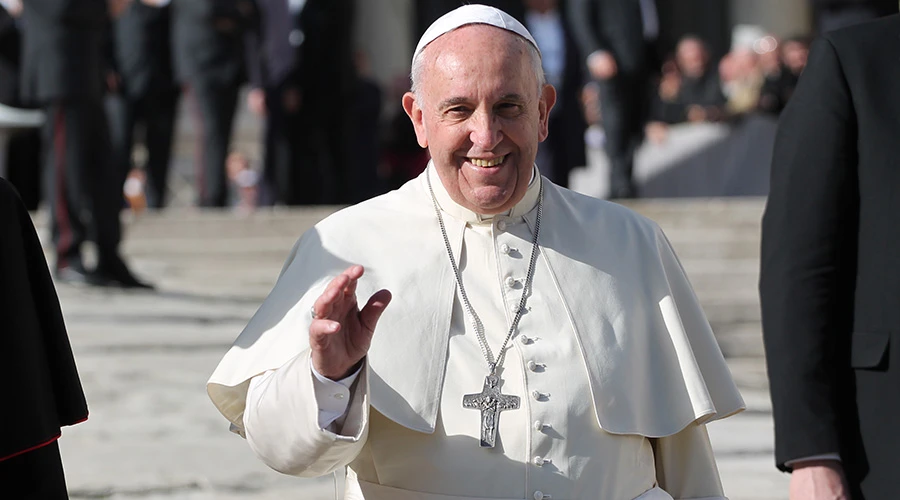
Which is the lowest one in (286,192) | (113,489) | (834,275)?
(286,192)

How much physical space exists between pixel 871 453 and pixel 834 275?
0.30m

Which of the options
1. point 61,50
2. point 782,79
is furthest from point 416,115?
point 782,79

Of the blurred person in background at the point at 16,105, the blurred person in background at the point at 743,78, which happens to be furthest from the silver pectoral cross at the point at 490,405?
the blurred person in background at the point at 743,78

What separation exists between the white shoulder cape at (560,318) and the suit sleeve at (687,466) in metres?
0.07

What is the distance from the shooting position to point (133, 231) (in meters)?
10.1

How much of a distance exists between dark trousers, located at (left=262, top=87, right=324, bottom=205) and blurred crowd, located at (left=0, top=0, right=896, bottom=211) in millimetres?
11

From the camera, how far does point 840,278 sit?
106 inches

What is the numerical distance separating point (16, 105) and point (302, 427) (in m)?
7.45

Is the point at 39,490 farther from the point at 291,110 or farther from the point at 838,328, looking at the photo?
the point at 291,110

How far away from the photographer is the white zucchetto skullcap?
2.91 metres

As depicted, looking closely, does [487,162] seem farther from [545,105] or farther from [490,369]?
[490,369]

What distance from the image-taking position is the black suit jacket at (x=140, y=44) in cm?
1074

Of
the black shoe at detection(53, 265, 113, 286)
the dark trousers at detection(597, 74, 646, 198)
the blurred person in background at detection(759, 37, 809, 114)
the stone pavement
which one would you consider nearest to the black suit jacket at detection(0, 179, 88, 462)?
the stone pavement

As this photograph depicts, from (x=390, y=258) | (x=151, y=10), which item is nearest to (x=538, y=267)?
(x=390, y=258)
